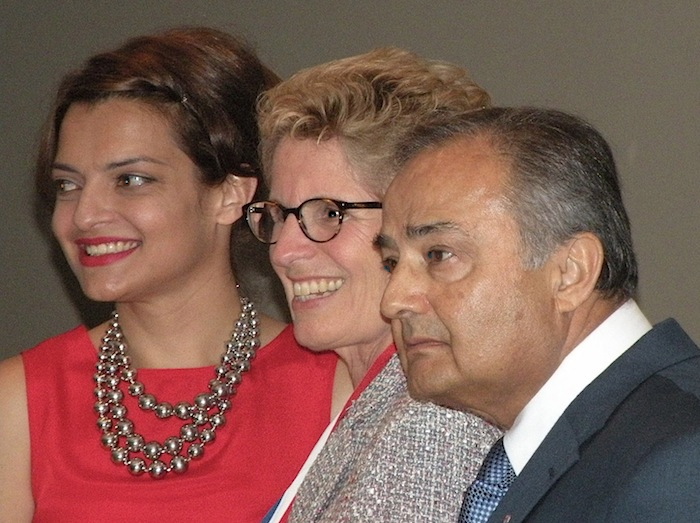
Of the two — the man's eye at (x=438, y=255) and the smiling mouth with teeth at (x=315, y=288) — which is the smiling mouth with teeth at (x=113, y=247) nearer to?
the smiling mouth with teeth at (x=315, y=288)

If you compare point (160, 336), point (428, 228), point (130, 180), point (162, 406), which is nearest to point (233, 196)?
point (130, 180)

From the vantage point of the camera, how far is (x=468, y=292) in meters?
1.89

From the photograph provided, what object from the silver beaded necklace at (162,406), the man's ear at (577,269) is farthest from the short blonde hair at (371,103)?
the silver beaded necklace at (162,406)

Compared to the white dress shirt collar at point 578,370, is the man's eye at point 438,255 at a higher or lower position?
higher

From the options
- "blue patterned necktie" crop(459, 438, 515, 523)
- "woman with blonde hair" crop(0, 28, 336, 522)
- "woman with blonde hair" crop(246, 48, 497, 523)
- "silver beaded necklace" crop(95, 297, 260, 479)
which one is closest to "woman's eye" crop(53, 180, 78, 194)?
"woman with blonde hair" crop(0, 28, 336, 522)

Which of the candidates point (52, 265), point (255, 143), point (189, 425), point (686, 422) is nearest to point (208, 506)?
point (189, 425)

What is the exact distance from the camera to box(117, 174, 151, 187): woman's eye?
9.39 feet

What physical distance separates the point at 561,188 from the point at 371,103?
60 cm

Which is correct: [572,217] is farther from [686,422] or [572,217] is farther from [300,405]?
[300,405]

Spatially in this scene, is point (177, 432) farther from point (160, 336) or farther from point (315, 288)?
point (315, 288)

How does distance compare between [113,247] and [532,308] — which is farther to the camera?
[113,247]

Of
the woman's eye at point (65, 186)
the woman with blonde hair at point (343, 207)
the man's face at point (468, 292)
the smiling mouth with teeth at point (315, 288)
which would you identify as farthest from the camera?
the woman's eye at point (65, 186)

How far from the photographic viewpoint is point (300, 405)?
296cm

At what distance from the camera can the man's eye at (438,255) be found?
6.31 ft
